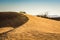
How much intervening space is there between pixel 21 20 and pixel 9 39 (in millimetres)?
3980

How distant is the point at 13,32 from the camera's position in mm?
10250

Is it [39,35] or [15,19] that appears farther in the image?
[15,19]

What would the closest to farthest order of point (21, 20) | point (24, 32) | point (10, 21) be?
point (24, 32) → point (21, 20) → point (10, 21)

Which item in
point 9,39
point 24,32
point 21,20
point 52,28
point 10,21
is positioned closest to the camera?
point 9,39

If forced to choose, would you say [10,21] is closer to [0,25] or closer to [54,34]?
[0,25]

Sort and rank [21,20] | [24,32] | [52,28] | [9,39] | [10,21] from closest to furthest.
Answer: [9,39] → [24,32] → [52,28] → [21,20] → [10,21]

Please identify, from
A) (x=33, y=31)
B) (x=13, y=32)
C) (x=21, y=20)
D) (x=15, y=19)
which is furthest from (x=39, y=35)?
(x=15, y=19)

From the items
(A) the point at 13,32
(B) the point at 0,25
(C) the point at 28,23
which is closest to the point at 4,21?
(B) the point at 0,25

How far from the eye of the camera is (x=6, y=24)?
553 inches

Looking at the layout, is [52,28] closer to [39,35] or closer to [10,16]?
[39,35]

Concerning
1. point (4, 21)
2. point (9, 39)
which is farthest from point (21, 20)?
point (9, 39)

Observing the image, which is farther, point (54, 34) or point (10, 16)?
point (10, 16)

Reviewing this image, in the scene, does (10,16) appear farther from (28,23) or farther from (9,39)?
(9,39)

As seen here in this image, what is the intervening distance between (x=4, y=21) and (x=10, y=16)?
0.72 m
